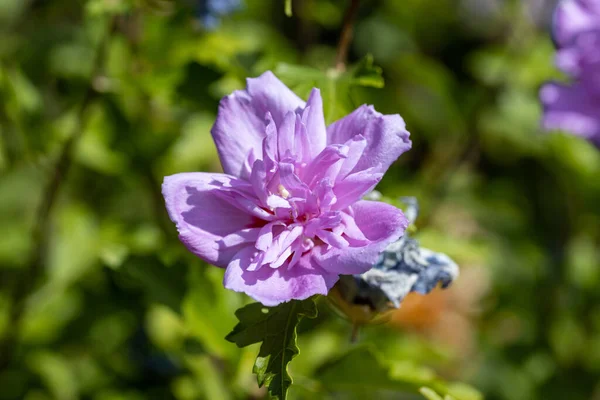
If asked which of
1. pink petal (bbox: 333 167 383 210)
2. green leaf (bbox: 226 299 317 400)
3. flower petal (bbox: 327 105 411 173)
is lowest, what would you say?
green leaf (bbox: 226 299 317 400)

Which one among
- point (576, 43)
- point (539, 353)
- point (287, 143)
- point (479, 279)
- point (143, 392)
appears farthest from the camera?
point (479, 279)

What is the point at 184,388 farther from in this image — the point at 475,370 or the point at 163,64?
the point at 475,370

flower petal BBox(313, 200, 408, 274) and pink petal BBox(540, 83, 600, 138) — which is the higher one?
flower petal BBox(313, 200, 408, 274)

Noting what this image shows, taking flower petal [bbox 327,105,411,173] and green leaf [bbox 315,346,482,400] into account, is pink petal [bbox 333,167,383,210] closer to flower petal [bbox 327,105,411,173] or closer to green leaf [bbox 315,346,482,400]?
flower petal [bbox 327,105,411,173]

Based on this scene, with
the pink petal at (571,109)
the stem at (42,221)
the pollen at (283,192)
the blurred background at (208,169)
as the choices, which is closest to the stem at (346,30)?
the blurred background at (208,169)

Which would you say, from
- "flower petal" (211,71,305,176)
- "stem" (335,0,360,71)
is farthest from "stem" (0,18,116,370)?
"flower petal" (211,71,305,176)

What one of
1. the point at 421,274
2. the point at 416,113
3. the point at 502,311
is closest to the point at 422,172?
the point at 416,113

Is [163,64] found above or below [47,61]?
above

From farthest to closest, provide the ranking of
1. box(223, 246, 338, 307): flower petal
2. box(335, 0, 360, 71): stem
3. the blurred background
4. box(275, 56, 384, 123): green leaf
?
the blurred background < box(335, 0, 360, 71): stem < box(275, 56, 384, 123): green leaf < box(223, 246, 338, 307): flower petal
